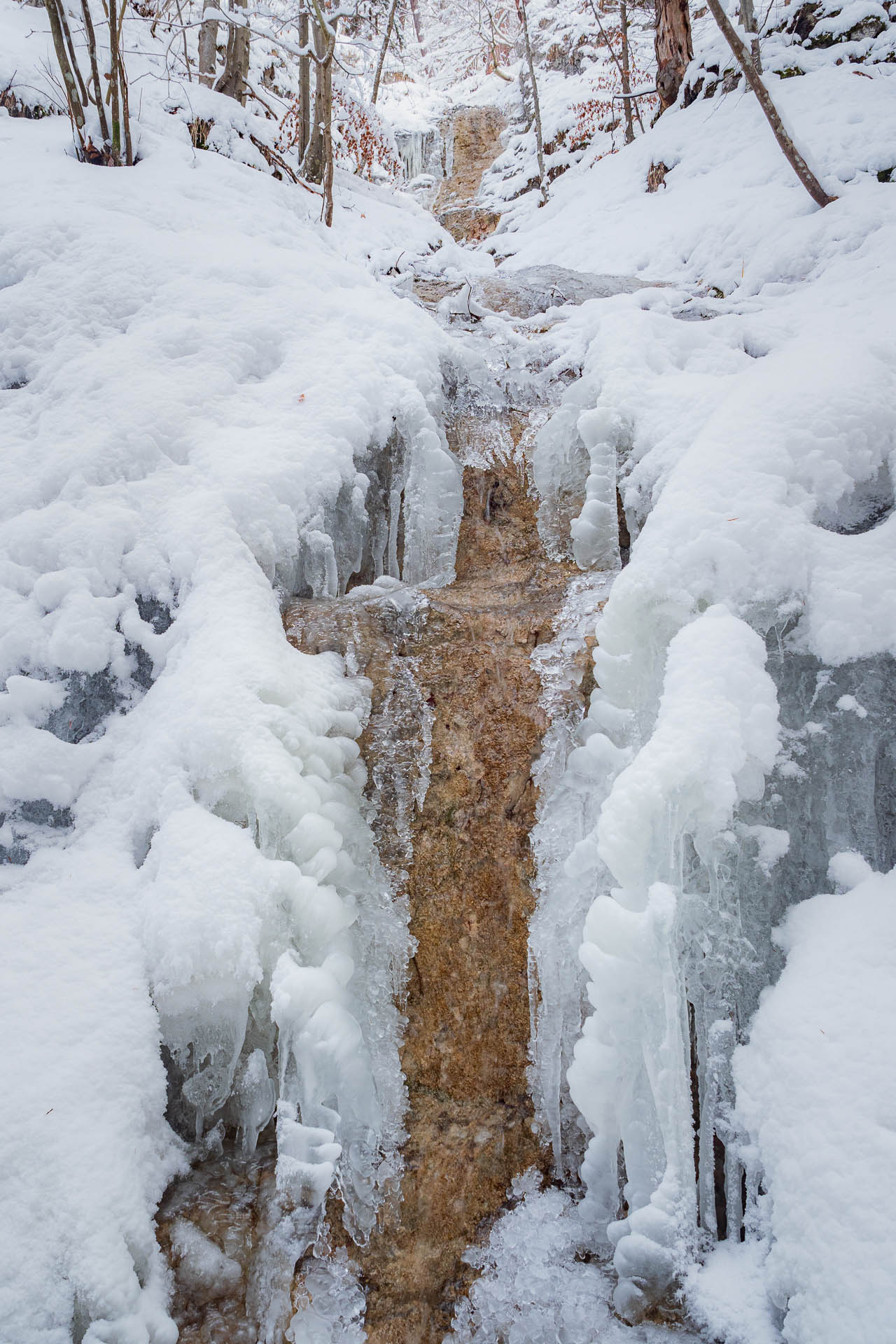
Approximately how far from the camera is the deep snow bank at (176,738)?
6.08 ft

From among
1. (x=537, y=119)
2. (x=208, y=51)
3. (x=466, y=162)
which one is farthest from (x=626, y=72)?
(x=466, y=162)

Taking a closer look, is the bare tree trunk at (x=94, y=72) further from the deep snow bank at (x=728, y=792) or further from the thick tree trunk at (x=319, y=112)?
the deep snow bank at (x=728, y=792)

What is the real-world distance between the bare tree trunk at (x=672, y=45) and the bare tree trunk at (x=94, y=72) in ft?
19.6

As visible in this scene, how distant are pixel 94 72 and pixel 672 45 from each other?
20.5 feet

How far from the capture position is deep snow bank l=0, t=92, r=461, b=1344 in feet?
6.08

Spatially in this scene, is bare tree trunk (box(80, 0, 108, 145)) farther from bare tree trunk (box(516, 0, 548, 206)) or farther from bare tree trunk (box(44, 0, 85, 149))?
bare tree trunk (box(516, 0, 548, 206))

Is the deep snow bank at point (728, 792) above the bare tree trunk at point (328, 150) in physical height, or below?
below

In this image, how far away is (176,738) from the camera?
91.5 inches

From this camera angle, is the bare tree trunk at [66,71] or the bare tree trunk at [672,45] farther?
the bare tree trunk at [672,45]

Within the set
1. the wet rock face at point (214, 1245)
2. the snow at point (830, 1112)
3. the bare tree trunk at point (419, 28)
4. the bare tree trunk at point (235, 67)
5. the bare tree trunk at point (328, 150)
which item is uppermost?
the bare tree trunk at point (419, 28)

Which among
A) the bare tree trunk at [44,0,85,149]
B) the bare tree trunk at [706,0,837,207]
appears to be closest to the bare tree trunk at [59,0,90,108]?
the bare tree trunk at [44,0,85,149]

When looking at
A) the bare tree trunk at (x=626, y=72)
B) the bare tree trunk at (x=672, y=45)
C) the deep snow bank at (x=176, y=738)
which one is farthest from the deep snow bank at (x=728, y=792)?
the bare tree trunk at (x=626, y=72)

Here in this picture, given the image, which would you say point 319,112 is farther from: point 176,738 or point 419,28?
point 419,28

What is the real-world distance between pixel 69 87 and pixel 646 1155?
19.0ft
